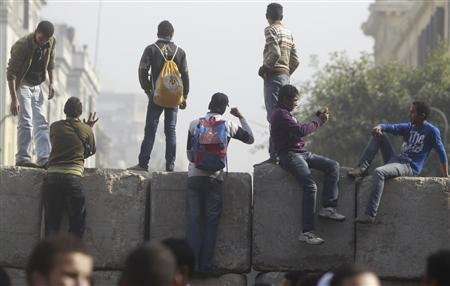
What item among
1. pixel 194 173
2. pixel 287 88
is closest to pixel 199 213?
pixel 194 173

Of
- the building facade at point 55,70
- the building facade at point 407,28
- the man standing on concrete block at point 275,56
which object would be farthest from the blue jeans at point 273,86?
the building facade at point 407,28

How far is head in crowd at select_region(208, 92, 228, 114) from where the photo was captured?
13.4 metres

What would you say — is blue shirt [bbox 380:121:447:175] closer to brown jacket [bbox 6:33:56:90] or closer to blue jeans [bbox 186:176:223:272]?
blue jeans [bbox 186:176:223:272]

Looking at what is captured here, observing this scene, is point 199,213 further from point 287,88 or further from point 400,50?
point 400,50

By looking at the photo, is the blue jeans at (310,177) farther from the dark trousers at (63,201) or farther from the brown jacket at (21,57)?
the brown jacket at (21,57)

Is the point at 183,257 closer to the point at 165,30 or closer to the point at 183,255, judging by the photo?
the point at 183,255

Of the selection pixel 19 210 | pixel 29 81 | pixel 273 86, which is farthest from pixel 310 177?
pixel 29 81

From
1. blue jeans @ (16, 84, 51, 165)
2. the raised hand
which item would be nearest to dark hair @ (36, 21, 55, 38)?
blue jeans @ (16, 84, 51, 165)

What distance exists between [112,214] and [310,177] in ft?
5.82

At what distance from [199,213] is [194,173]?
0.35 m

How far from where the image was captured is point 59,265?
6914mm

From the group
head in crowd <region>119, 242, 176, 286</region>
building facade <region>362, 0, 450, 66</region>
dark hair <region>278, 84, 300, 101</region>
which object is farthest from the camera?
building facade <region>362, 0, 450, 66</region>

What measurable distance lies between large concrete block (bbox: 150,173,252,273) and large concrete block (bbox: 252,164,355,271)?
0.09 m

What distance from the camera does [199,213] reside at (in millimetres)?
13258
